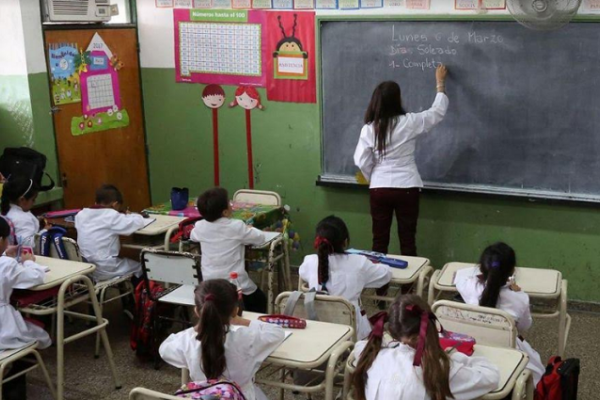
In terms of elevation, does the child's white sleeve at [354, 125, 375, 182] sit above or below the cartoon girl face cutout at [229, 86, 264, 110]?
below

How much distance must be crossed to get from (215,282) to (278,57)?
303 centimetres

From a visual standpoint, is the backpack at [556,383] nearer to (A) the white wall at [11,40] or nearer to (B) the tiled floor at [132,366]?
(B) the tiled floor at [132,366]

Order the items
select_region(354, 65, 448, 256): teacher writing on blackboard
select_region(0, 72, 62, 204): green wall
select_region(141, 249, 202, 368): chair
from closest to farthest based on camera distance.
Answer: select_region(141, 249, 202, 368): chair
select_region(354, 65, 448, 256): teacher writing on blackboard
select_region(0, 72, 62, 204): green wall

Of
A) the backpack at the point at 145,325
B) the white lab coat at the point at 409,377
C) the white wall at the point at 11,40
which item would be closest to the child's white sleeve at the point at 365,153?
the backpack at the point at 145,325

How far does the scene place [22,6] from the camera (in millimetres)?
5109

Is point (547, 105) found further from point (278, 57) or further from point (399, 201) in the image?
point (278, 57)

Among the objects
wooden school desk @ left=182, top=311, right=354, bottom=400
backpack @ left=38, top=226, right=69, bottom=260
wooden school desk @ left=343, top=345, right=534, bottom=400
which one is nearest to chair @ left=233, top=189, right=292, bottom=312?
backpack @ left=38, top=226, right=69, bottom=260

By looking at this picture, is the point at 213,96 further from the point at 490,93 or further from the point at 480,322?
the point at 480,322

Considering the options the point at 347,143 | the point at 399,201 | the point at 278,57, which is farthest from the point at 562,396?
the point at 278,57

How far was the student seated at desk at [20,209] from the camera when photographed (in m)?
4.36

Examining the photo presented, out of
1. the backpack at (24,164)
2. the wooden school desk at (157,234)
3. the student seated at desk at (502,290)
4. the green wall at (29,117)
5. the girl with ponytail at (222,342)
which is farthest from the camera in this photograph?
the green wall at (29,117)

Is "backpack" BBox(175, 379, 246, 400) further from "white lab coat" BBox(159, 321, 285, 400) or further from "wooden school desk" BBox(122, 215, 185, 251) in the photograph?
"wooden school desk" BBox(122, 215, 185, 251)

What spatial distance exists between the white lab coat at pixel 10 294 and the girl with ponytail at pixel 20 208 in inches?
31.1

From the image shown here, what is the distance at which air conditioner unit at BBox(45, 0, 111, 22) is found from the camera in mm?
5305
